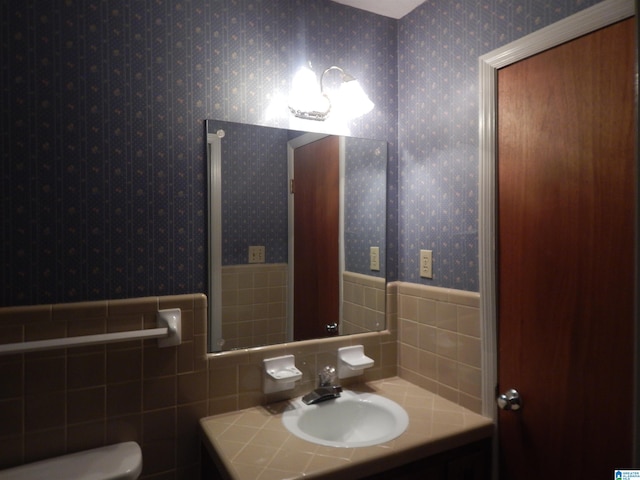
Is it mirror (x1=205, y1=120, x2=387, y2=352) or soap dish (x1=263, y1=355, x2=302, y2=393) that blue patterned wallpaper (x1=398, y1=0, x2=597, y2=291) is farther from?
soap dish (x1=263, y1=355, x2=302, y2=393)

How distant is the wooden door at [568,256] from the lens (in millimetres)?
1022

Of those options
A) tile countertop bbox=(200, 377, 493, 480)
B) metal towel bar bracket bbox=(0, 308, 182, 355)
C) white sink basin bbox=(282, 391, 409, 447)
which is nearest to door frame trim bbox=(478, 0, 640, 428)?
tile countertop bbox=(200, 377, 493, 480)

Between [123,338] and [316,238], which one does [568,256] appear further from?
[123,338]

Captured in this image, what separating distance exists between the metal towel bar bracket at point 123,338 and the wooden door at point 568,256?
1.11 m

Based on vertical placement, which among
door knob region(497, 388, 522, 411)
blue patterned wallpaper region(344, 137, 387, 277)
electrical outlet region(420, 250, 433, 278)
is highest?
blue patterned wallpaper region(344, 137, 387, 277)

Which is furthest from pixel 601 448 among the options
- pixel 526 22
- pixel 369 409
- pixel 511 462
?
pixel 526 22

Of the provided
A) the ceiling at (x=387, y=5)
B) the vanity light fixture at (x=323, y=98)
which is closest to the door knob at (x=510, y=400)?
the vanity light fixture at (x=323, y=98)

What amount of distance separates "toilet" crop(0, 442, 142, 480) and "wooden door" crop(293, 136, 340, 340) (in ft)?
2.21

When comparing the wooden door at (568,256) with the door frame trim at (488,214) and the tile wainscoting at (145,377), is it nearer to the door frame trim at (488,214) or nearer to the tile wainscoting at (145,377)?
the door frame trim at (488,214)

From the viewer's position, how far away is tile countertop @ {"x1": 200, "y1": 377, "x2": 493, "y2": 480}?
1069 mm

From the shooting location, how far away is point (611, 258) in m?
1.04

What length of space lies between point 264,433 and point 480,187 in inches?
43.9

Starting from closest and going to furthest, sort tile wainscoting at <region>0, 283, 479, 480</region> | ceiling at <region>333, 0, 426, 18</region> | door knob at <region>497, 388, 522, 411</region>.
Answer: tile wainscoting at <region>0, 283, 479, 480</region> → door knob at <region>497, 388, 522, 411</region> → ceiling at <region>333, 0, 426, 18</region>

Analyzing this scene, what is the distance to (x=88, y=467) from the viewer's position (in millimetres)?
1120
